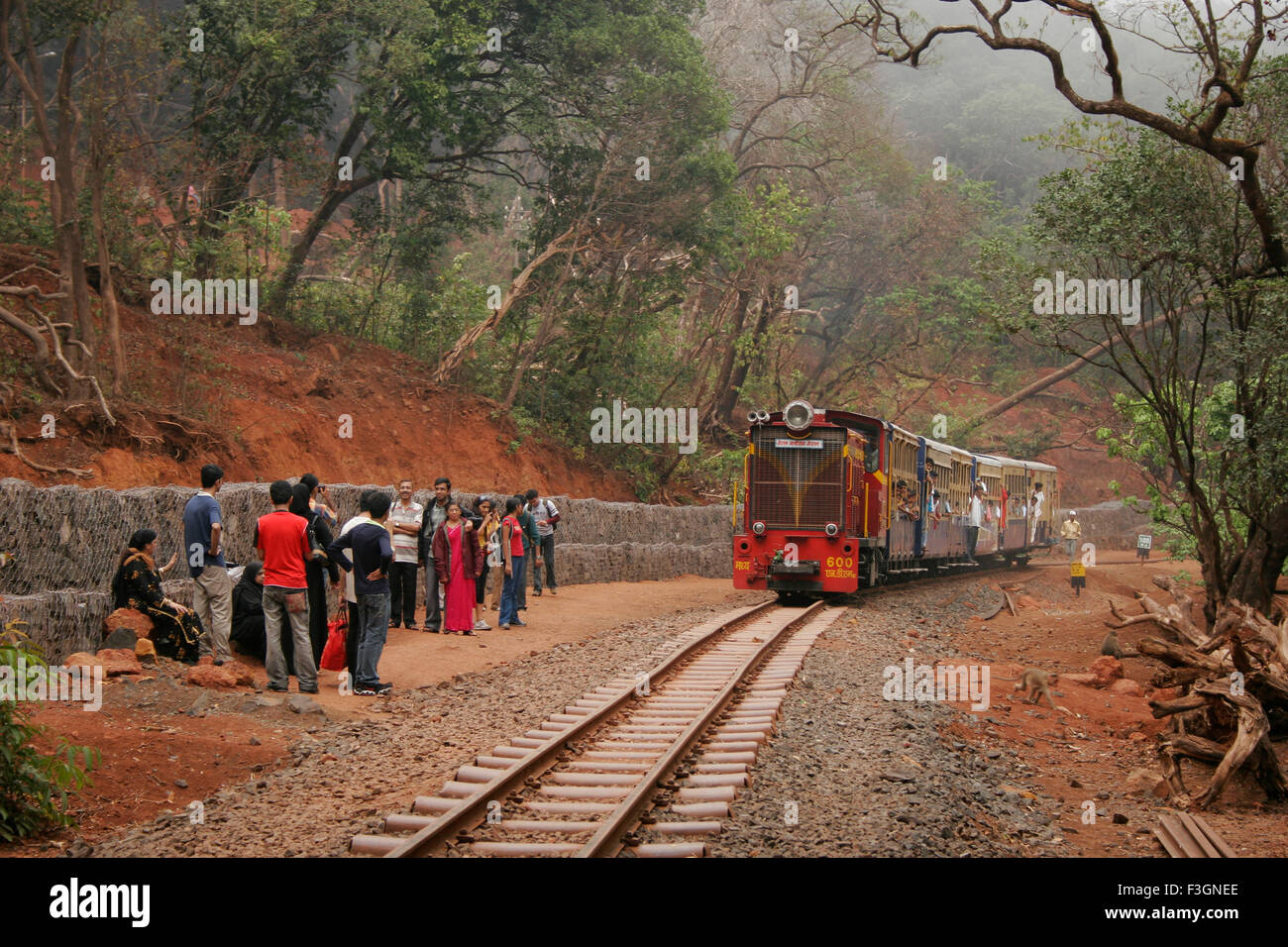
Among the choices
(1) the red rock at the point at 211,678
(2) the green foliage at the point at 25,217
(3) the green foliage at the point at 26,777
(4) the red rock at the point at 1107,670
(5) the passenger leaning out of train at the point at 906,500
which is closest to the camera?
(3) the green foliage at the point at 26,777

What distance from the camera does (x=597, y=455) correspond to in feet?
110

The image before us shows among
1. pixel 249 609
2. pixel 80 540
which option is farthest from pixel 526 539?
pixel 80 540

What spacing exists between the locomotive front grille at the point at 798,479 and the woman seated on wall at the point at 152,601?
11257mm

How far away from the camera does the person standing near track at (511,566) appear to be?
16.5 m

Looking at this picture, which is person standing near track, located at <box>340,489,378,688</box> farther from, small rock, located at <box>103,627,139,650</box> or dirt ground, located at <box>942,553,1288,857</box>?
dirt ground, located at <box>942,553,1288,857</box>

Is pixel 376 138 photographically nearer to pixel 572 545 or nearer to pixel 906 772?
pixel 572 545

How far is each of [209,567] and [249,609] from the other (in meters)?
0.96

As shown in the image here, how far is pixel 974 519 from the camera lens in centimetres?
2908

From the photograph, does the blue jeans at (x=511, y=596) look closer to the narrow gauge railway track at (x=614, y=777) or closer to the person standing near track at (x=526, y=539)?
the person standing near track at (x=526, y=539)

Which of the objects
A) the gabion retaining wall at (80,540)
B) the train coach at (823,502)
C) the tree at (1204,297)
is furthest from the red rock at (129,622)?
the tree at (1204,297)

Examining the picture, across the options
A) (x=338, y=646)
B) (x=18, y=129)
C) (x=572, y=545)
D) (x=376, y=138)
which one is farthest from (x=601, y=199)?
(x=338, y=646)

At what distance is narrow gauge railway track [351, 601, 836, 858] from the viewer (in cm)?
642

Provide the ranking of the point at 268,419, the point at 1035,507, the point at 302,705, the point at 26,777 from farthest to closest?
the point at 1035,507 < the point at 268,419 < the point at 302,705 < the point at 26,777

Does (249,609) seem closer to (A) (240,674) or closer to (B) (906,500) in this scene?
(A) (240,674)
